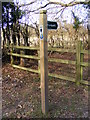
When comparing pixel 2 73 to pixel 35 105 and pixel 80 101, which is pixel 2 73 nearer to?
pixel 35 105

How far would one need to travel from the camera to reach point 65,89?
12.3 ft

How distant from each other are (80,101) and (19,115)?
1.36m

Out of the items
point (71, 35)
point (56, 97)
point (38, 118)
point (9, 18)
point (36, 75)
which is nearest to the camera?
point (38, 118)

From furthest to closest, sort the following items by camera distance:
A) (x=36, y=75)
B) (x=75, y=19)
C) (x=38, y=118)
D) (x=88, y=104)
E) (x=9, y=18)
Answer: (x=75, y=19), (x=9, y=18), (x=36, y=75), (x=88, y=104), (x=38, y=118)

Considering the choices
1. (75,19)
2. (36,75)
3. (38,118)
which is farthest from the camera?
(75,19)

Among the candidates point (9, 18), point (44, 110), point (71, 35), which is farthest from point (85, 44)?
point (44, 110)

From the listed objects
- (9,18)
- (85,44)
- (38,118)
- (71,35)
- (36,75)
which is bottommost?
(38,118)

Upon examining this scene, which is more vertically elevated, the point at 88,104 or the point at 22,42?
the point at 22,42

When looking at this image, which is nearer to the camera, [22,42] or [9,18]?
[9,18]

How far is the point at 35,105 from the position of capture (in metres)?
3.08

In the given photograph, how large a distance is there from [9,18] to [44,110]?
583cm

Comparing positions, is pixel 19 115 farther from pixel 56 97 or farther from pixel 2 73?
pixel 2 73

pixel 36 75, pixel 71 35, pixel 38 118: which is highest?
pixel 71 35

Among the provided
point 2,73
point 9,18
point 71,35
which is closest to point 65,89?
point 2,73
